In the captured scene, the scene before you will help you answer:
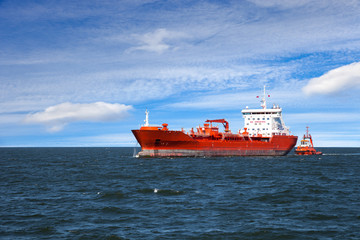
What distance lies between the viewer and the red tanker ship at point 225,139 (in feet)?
159

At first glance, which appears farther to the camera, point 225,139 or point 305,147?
point 305,147

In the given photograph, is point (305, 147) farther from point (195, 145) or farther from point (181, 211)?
→ point (181, 211)

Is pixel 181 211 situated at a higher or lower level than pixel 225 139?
lower

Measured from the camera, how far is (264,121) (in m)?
67.1

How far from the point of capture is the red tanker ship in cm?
4853

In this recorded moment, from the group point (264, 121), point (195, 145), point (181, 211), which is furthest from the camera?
point (264, 121)

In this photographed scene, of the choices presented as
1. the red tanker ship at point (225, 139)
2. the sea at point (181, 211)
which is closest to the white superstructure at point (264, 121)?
the red tanker ship at point (225, 139)

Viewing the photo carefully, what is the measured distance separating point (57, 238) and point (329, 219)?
36.0 feet

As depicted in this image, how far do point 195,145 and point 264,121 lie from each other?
2236 cm

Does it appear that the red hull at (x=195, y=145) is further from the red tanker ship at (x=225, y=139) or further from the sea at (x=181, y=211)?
the sea at (x=181, y=211)

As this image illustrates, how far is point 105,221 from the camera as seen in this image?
13.0 metres

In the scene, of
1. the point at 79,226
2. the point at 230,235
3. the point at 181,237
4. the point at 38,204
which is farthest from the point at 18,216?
the point at 230,235

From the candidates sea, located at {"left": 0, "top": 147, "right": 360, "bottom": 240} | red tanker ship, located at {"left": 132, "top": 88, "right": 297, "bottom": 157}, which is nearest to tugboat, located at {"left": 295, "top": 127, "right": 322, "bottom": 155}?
red tanker ship, located at {"left": 132, "top": 88, "right": 297, "bottom": 157}

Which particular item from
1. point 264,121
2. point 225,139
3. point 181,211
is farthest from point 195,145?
point 181,211
